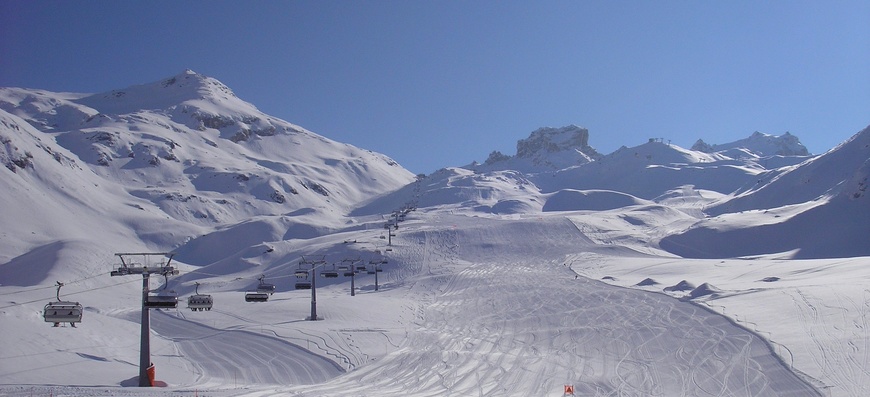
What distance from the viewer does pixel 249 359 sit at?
36.7m

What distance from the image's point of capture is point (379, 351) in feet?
124

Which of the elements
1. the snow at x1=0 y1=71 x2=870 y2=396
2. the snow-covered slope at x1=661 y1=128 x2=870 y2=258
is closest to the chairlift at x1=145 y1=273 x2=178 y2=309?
the snow at x1=0 y1=71 x2=870 y2=396

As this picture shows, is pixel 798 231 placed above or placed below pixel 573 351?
above

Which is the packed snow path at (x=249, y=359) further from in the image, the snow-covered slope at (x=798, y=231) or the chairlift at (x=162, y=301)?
the snow-covered slope at (x=798, y=231)

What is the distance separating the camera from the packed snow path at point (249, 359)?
106 feet

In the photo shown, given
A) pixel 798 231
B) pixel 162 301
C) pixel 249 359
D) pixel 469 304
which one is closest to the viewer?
pixel 162 301

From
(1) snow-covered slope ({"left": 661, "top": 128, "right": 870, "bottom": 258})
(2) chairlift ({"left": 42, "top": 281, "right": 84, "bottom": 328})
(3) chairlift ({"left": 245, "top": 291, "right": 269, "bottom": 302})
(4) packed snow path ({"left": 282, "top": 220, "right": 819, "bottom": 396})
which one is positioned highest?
(1) snow-covered slope ({"left": 661, "top": 128, "right": 870, "bottom": 258})

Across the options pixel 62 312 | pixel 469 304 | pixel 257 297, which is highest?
pixel 62 312

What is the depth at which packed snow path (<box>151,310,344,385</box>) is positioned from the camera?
32.3m

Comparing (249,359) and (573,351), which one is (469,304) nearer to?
(573,351)

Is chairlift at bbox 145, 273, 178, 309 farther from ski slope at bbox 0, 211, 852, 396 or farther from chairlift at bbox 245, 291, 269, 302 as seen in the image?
chairlift at bbox 245, 291, 269, 302

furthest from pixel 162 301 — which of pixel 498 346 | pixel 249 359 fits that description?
pixel 498 346

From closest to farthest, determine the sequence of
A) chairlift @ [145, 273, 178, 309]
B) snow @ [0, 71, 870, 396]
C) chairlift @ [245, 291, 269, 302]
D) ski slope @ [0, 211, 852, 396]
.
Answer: ski slope @ [0, 211, 852, 396] < snow @ [0, 71, 870, 396] < chairlift @ [145, 273, 178, 309] < chairlift @ [245, 291, 269, 302]

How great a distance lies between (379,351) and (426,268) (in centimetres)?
5207
